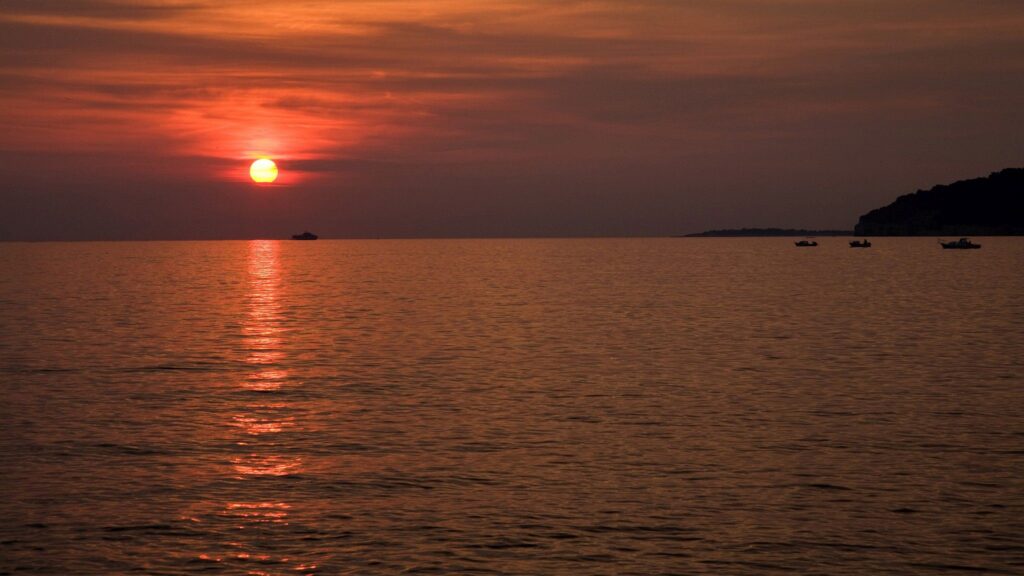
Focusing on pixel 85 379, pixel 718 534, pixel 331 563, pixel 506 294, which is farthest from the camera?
pixel 506 294

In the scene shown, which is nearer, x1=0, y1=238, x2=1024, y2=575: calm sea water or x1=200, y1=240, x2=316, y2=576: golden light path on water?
x1=200, y1=240, x2=316, y2=576: golden light path on water

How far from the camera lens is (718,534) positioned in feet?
74.4

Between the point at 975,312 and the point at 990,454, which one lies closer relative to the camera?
the point at 990,454

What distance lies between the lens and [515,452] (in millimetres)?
30812

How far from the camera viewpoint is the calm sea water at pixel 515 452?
71.6 ft

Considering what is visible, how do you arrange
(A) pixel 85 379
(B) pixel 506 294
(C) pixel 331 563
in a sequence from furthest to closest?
(B) pixel 506 294, (A) pixel 85 379, (C) pixel 331 563

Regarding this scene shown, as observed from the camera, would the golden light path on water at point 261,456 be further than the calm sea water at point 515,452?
No

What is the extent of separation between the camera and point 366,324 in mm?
78188

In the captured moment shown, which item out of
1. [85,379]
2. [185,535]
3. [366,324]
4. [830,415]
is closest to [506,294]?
[366,324]

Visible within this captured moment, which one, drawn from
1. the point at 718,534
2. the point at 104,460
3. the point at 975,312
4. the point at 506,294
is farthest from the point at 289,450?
the point at 506,294

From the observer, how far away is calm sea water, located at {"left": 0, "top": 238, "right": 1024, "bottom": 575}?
21828 mm

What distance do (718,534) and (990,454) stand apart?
11.6 meters

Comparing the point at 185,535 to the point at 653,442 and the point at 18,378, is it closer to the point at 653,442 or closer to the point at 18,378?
the point at 653,442

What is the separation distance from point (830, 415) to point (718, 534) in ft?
51.3
